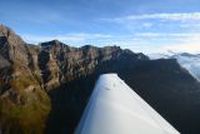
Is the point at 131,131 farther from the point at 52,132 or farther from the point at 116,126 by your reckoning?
the point at 52,132

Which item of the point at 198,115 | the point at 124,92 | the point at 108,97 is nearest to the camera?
the point at 108,97

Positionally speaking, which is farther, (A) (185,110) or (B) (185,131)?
(A) (185,110)

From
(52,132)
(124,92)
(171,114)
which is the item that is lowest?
(52,132)

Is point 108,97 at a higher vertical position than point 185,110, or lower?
higher

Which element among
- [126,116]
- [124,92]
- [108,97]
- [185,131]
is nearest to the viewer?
[126,116]

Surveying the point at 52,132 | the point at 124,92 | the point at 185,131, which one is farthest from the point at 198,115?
the point at 124,92

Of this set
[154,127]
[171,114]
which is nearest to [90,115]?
[154,127]

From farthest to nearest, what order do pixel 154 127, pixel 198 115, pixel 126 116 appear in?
1. pixel 198 115
2. pixel 126 116
3. pixel 154 127

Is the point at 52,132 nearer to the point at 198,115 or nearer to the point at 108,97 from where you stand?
the point at 198,115

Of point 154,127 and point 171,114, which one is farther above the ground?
point 154,127
